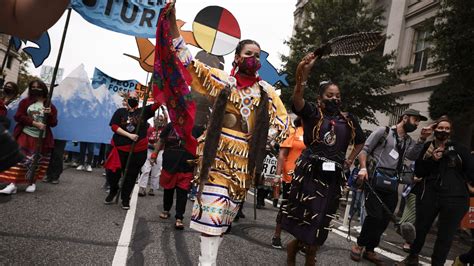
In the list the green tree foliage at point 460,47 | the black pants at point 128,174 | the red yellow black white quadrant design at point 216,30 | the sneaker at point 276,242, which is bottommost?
the sneaker at point 276,242

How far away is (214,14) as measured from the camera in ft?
14.2

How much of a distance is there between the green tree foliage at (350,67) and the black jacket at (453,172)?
11601mm

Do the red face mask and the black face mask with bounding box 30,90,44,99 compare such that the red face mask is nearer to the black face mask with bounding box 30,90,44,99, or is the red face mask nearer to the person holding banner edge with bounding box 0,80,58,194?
the person holding banner edge with bounding box 0,80,58,194

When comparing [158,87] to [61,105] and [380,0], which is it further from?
[380,0]

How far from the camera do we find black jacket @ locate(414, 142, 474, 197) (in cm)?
463

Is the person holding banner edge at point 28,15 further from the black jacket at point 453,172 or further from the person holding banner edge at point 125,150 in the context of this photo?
the person holding banner edge at point 125,150

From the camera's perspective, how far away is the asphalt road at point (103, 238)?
11.7 feet

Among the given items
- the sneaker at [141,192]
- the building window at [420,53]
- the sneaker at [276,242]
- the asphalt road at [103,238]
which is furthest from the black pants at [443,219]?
the building window at [420,53]

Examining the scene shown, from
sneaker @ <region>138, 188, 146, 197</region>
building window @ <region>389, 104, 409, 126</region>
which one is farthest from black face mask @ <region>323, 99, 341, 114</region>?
building window @ <region>389, 104, 409, 126</region>

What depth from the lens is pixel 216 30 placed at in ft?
14.3

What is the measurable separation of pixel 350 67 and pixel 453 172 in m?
12.9

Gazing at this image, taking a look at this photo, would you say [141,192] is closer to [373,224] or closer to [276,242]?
[276,242]

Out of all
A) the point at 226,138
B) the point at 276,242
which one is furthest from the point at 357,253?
the point at 226,138

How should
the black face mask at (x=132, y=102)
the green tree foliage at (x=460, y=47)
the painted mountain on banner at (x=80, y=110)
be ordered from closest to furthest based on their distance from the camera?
the black face mask at (x=132, y=102), the painted mountain on banner at (x=80, y=110), the green tree foliage at (x=460, y=47)
